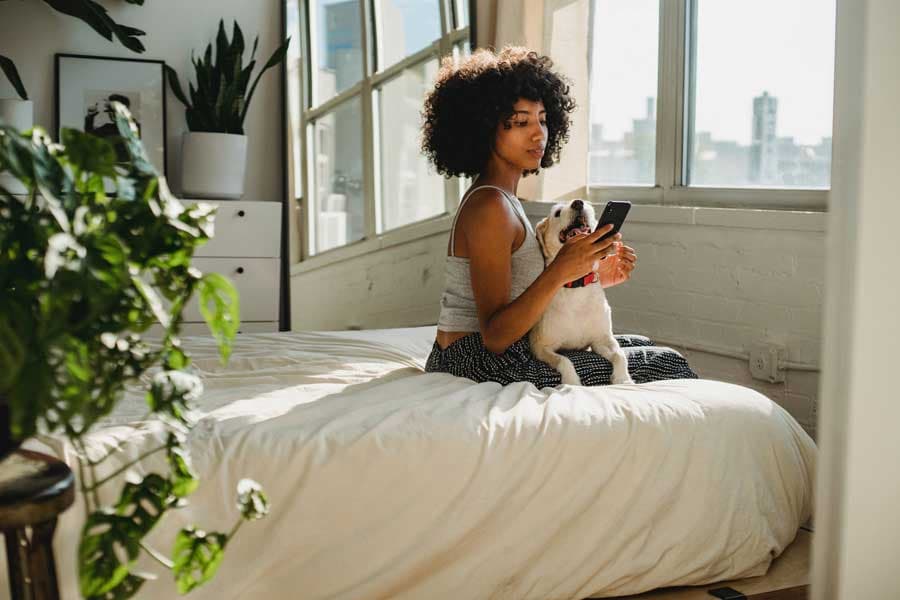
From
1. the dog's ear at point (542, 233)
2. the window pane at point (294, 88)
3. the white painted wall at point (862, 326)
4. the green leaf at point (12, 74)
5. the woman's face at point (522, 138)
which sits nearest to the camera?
the white painted wall at point (862, 326)

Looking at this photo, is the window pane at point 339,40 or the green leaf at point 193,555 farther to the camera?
the window pane at point 339,40

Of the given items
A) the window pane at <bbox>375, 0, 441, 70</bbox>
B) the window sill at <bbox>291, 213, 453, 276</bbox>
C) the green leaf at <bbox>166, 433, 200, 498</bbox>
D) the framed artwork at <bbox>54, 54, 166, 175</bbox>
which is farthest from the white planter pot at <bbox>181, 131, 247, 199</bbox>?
the green leaf at <bbox>166, 433, 200, 498</bbox>

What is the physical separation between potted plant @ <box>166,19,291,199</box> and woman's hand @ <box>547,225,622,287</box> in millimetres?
2024

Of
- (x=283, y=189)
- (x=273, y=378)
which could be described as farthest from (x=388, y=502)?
(x=283, y=189)

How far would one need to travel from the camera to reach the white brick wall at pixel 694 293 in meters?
2.72

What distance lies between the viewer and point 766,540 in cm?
191

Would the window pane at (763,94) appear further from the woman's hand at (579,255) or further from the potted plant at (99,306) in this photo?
the potted plant at (99,306)

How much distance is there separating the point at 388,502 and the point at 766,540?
2.41ft

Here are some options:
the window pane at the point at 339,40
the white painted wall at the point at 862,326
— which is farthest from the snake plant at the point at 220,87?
the white painted wall at the point at 862,326

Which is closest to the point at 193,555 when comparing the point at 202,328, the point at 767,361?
the point at 767,361

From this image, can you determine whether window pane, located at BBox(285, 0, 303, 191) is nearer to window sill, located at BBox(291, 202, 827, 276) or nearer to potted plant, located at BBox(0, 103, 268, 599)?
window sill, located at BBox(291, 202, 827, 276)

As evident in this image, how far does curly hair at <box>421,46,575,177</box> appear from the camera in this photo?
2.37m

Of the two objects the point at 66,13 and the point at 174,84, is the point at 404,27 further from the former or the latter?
the point at 66,13

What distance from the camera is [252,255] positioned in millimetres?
3719
